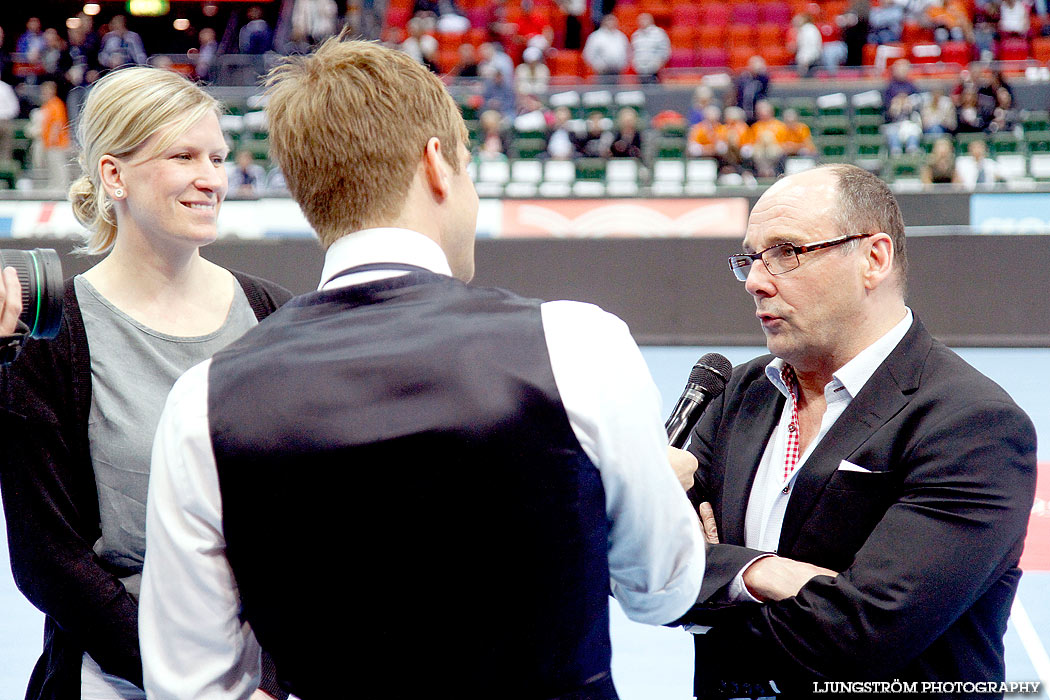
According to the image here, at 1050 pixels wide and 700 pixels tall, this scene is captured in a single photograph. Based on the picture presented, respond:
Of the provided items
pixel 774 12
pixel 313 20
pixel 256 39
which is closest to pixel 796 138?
pixel 774 12

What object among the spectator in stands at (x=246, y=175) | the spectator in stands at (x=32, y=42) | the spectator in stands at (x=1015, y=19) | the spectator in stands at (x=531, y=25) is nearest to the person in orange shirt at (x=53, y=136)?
the spectator in stands at (x=246, y=175)

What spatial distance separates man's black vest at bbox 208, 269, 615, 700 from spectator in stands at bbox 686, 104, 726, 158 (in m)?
12.0

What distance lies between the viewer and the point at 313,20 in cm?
1727

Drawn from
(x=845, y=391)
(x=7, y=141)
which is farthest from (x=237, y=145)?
(x=845, y=391)

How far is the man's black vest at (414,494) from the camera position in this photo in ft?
3.92

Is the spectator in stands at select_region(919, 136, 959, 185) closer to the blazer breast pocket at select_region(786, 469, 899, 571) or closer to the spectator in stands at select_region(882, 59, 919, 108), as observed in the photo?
the spectator in stands at select_region(882, 59, 919, 108)

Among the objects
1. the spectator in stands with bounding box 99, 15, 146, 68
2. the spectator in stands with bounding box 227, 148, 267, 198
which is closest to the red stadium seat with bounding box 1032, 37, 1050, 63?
the spectator in stands with bounding box 227, 148, 267, 198

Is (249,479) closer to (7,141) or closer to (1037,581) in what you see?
(1037,581)

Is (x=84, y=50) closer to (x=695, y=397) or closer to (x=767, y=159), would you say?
(x=767, y=159)

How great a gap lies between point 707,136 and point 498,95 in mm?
3150

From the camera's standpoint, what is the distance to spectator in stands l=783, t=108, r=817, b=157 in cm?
1272

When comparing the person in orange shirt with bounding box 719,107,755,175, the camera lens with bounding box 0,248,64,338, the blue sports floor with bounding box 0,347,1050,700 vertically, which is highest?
the camera lens with bounding box 0,248,64,338

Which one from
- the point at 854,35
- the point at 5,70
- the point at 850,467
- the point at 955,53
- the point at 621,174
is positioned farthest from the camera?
the point at 5,70

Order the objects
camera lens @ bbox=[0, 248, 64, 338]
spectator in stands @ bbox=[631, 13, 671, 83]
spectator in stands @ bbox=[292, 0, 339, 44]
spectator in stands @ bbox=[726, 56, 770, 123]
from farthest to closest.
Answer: spectator in stands @ bbox=[292, 0, 339, 44], spectator in stands @ bbox=[631, 13, 671, 83], spectator in stands @ bbox=[726, 56, 770, 123], camera lens @ bbox=[0, 248, 64, 338]
